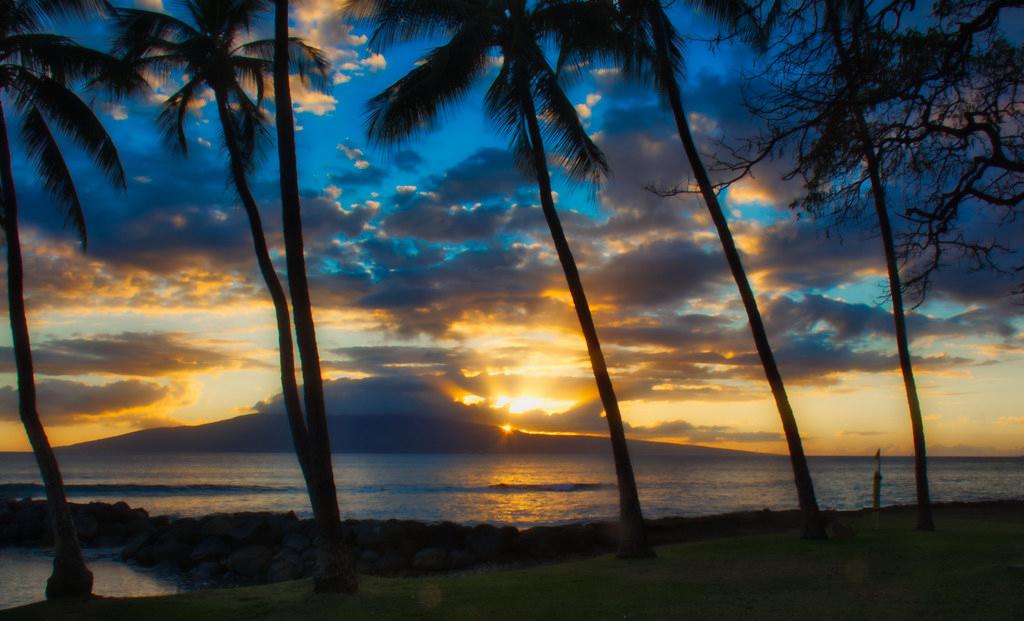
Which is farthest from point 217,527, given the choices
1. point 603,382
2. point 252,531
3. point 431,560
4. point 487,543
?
point 603,382

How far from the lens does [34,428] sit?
10.9 metres

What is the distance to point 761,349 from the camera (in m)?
14.7

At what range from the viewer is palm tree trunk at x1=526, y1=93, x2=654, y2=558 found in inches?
531

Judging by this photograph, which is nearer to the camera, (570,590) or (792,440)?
(570,590)

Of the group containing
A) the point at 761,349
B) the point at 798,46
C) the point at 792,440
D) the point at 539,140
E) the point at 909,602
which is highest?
the point at 539,140

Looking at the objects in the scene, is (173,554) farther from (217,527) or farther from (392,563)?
(392,563)

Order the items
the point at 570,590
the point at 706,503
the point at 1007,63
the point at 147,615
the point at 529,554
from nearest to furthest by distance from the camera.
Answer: the point at 1007,63 → the point at 147,615 → the point at 570,590 → the point at 529,554 → the point at 706,503

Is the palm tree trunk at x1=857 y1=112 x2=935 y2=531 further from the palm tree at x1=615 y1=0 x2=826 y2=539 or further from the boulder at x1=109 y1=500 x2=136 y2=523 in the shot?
the boulder at x1=109 y1=500 x2=136 y2=523

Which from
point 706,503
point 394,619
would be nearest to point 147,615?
point 394,619

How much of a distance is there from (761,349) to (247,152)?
11844 millimetres

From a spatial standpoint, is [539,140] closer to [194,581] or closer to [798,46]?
[798,46]

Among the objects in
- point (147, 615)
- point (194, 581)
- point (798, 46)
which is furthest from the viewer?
point (194, 581)

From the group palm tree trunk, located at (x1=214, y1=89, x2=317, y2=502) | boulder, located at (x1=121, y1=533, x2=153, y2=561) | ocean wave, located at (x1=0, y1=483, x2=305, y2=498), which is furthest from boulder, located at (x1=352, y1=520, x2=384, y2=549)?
ocean wave, located at (x1=0, y1=483, x2=305, y2=498)

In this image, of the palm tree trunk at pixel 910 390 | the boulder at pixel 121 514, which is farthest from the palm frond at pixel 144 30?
the boulder at pixel 121 514
